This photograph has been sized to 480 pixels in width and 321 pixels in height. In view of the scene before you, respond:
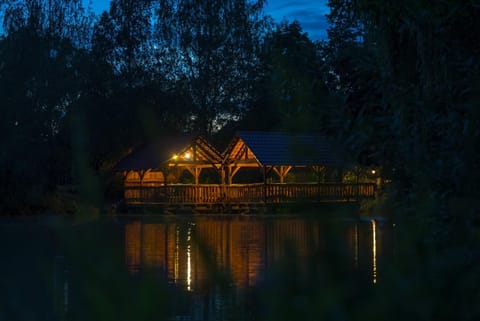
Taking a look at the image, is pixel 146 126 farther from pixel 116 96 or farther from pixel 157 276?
pixel 116 96

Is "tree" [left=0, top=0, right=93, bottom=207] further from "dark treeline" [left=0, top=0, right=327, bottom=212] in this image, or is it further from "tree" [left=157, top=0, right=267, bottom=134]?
"tree" [left=157, top=0, right=267, bottom=134]

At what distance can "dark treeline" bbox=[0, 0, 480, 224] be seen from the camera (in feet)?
11.7

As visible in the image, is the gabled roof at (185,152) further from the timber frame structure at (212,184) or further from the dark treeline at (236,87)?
the dark treeline at (236,87)

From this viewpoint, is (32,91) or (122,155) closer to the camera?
(32,91)

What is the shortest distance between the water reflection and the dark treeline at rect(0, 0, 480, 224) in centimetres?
33

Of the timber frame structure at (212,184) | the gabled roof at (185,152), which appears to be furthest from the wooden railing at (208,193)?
the gabled roof at (185,152)

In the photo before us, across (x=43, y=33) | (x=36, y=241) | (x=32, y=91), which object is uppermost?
(x=43, y=33)

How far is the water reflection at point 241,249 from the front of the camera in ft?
8.00

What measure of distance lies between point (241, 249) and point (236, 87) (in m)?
40.1

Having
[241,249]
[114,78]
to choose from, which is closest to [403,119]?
[241,249]

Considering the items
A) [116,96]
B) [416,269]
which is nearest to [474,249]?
[416,269]

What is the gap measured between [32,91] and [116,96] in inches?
380

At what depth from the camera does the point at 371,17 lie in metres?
6.95

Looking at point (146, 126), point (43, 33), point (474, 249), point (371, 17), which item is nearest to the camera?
point (146, 126)
